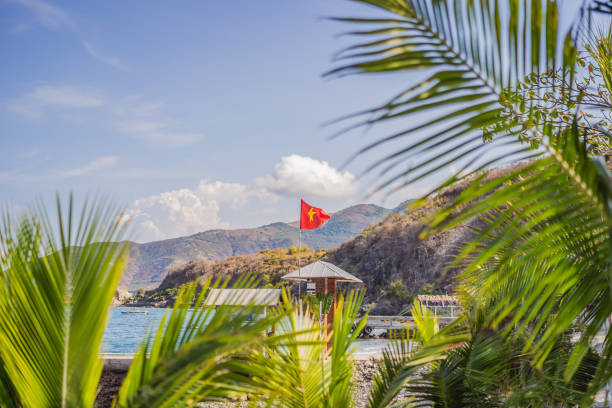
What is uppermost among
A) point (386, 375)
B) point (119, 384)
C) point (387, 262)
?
point (386, 375)

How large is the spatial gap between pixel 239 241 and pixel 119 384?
13887cm

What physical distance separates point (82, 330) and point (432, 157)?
36.0 inches

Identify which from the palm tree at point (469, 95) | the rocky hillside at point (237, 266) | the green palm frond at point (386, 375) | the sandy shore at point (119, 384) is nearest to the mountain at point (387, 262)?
the rocky hillside at point (237, 266)

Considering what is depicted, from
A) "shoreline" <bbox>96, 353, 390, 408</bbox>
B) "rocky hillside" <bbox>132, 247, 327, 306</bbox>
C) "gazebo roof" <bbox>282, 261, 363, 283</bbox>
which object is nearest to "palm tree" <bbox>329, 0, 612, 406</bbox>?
"shoreline" <bbox>96, 353, 390, 408</bbox>

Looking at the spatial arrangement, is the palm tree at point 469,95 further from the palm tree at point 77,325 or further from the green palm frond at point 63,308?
the green palm frond at point 63,308

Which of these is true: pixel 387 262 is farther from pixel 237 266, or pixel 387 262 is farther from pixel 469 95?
pixel 469 95

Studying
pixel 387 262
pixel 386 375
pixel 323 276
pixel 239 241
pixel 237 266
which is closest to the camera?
pixel 386 375

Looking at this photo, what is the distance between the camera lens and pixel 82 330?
1037 mm

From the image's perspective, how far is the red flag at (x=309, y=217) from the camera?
597 inches

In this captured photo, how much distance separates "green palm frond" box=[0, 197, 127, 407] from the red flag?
14012 millimetres

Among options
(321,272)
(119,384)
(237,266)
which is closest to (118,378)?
(119,384)

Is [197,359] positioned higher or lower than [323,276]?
higher

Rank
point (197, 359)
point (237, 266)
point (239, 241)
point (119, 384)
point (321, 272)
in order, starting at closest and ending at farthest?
1. point (197, 359)
2. point (119, 384)
3. point (321, 272)
4. point (237, 266)
5. point (239, 241)

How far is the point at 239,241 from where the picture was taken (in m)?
145
